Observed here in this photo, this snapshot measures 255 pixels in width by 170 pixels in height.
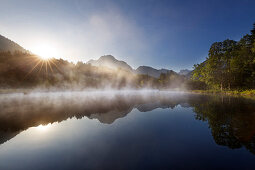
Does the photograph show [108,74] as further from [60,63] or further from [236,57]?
[236,57]

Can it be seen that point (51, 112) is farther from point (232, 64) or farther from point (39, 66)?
point (39, 66)

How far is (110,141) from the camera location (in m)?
6.34

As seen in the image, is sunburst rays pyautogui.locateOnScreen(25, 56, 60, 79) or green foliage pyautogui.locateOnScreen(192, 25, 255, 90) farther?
sunburst rays pyautogui.locateOnScreen(25, 56, 60, 79)

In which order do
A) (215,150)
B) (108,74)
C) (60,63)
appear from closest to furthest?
(215,150), (60,63), (108,74)

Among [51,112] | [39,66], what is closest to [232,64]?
[51,112]

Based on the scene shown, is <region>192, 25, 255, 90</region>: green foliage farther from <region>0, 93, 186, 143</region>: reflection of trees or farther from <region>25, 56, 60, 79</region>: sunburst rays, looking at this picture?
<region>25, 56, 60, 79</region>: sunburst rays

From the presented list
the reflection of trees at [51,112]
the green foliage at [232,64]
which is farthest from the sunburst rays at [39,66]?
the green foliage at [232,64]

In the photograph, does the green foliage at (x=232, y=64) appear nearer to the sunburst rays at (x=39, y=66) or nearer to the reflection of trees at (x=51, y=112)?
the reflection of trees at (x=51, y=112)

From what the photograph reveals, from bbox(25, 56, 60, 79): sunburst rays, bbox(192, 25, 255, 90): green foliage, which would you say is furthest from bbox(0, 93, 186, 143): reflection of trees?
bbox(25, 56, 60, 79): sunburst rays

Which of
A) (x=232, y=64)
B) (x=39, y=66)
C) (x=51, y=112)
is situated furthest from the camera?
(x=39, y=66)

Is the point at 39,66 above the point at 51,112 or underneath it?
above

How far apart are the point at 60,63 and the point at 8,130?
110 m

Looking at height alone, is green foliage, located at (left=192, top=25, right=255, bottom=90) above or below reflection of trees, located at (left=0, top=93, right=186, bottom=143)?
above

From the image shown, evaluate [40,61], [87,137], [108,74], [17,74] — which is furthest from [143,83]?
[87,137]
